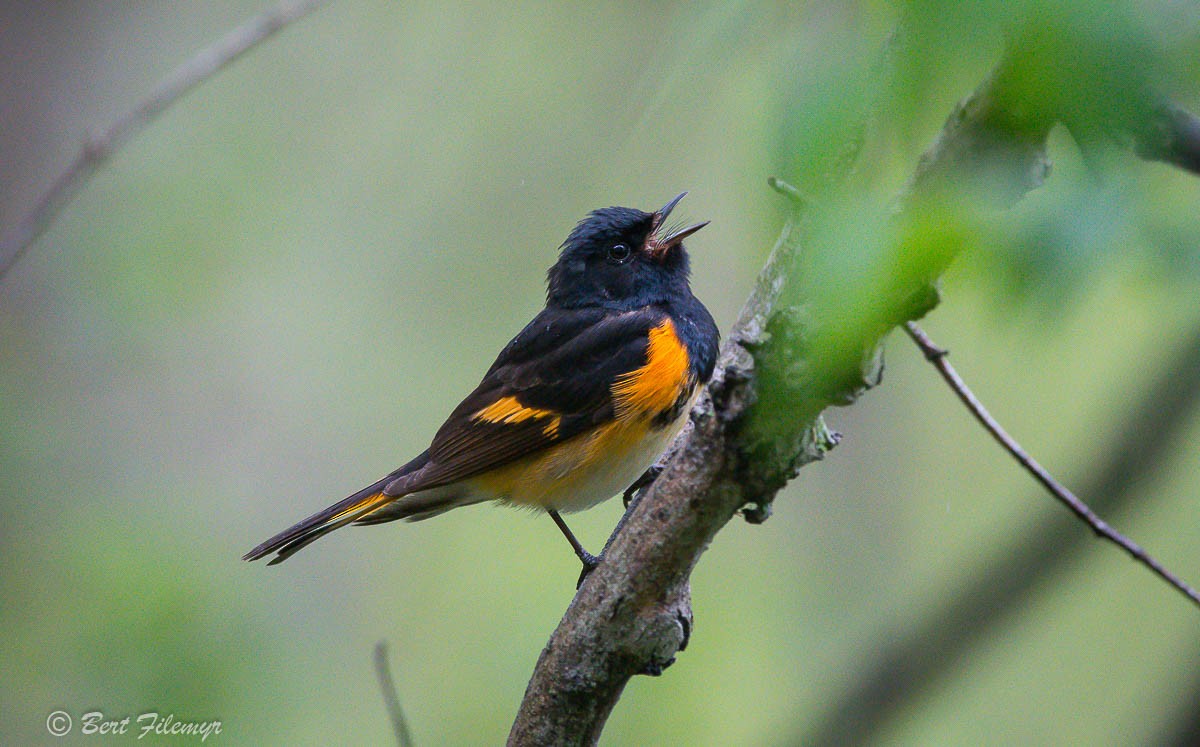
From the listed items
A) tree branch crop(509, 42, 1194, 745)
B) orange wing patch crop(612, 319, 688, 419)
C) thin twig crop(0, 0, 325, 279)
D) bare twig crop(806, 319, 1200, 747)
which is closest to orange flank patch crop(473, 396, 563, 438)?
orange wing patch crop(612, 319, 688, 419)

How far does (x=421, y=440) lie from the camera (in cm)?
663

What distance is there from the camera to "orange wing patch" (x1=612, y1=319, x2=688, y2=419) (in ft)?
10.3

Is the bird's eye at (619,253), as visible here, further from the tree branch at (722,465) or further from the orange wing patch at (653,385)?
the tree branch at (722,465)

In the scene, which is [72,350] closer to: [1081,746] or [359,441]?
[359,441]

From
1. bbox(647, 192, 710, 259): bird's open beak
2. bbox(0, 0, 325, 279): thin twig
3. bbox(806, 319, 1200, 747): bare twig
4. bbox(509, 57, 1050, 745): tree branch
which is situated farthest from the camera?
bbox(647, 192, 710, 259): bird's open beak

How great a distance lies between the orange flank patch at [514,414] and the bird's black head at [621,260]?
446mm

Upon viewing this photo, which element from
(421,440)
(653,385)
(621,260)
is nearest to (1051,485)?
(653,385)

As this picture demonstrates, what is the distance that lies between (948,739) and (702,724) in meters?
2.38

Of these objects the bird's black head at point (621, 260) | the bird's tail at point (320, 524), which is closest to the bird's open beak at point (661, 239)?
the bird's black head at point (621, 260)

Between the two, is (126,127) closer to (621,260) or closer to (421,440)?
(621,260)

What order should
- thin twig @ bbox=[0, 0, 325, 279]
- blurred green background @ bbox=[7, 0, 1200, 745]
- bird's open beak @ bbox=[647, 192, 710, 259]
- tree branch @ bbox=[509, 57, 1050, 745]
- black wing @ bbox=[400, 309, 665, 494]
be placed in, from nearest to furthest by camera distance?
tree branch @ bbox=[509, 57, 1050, 745] → thin twig @ bbox=[0, 0, 325, 279] → black wing @ bbox=[400, 309, 665, 494] → bird's open beak @ bbox=[647, 192, 710, 259] → blurred green background @ bbox=[7, 0, 1200, 745]

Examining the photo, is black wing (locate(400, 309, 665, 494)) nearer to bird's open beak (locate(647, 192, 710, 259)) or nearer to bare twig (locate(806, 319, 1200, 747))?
bird's open beak (locate(647, 192, 710, 259))

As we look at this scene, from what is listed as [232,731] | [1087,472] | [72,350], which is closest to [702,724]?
[232,731]

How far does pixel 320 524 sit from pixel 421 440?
3541 millimetres
